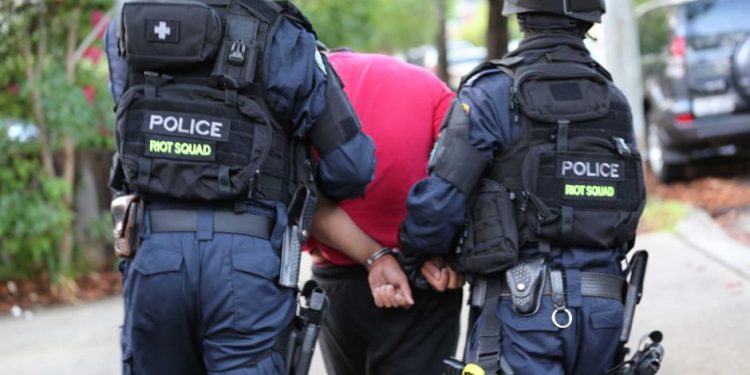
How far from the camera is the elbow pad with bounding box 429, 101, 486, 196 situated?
339 cm

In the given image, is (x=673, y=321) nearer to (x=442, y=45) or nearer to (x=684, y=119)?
(x=684, y=119)

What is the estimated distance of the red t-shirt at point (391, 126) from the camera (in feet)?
12.5

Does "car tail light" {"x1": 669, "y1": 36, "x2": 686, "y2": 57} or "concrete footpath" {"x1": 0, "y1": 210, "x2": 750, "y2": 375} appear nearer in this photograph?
"concrete footpath" {"x1": 0, "y1": 210, "x2": 750, "y2": 375}

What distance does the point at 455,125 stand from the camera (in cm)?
344

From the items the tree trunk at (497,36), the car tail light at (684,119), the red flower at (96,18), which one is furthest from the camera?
the tree trunk at (497,36)

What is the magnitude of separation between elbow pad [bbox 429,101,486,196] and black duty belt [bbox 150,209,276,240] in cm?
64

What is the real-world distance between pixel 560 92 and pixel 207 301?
130cm

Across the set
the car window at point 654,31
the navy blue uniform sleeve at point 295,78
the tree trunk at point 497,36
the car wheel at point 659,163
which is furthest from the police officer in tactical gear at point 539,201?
the tree trunk at point 497,36

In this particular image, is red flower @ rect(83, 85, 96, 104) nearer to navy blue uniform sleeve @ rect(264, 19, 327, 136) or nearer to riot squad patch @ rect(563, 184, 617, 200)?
navy blue uniform sleeve @ rect(264, 19, 327, 136)

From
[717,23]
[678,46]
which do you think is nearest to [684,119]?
[678,46]

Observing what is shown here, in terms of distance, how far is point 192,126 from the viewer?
3.12 metres

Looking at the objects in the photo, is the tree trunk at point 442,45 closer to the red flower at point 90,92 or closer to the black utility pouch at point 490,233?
the red flower at point 90,92

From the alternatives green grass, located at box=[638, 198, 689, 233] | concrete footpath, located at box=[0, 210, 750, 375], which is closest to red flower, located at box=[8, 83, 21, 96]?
concrete footpath, located at box=[0, 210, 750, 375]

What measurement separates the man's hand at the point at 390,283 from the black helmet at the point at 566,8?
96 centimetres
